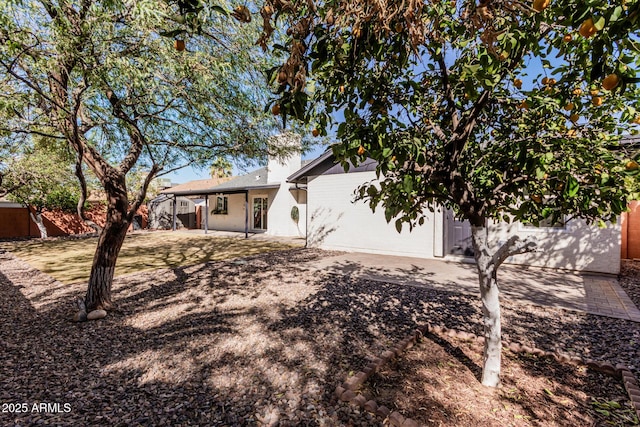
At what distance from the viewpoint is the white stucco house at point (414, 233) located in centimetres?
715

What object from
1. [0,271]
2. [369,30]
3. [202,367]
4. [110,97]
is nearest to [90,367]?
[202,367]

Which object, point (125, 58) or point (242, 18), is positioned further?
point (125, 58)

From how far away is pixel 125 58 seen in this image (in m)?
3.41

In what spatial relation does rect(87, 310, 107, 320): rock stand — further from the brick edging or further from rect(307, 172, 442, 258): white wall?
rect(307, 172, 442, 258): white wall

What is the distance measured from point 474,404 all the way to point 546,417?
49 cm

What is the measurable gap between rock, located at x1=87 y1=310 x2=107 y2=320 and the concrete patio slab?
471 cm

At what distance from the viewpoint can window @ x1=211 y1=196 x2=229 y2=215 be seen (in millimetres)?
19953

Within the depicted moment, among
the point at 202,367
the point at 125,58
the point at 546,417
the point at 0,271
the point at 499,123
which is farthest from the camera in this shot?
the point at 0,271

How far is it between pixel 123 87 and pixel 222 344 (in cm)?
363

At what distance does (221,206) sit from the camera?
20.3 meters

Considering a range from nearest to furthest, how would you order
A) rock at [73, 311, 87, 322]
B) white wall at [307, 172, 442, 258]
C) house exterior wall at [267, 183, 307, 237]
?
rock at [73, 311, 87, 322] < white wall at [307, 172, 442, 258] < house exterior wall at [267, 183, 307, 237]

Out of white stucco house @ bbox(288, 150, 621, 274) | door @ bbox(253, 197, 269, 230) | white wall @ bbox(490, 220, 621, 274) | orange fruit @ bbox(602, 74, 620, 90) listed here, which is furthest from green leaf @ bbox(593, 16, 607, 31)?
door @ bbox(253, 197, 269, 230)

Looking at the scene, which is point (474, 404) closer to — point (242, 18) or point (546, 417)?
point (546, 417)

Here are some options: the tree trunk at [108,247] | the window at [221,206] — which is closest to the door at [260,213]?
the window at [221,206]
